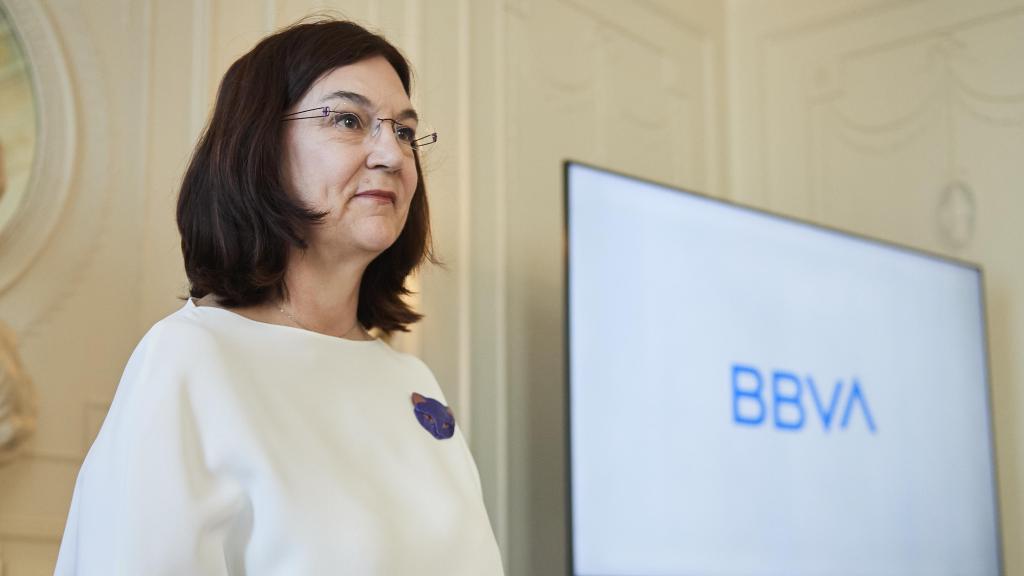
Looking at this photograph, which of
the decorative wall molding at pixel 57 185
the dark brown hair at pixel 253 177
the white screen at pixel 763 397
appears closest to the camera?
the dark brown hair at pixel 253 177

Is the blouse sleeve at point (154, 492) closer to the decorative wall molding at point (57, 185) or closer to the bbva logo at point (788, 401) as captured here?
the decorative wall molding at point (57, 185)

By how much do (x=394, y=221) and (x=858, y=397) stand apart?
2244 millimetres

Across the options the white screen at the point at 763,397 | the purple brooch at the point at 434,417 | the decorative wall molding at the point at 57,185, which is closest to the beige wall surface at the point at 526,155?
the decorative wall molding at the point at 57,185

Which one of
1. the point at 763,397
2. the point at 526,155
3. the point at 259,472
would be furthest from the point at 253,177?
the point at 763,397

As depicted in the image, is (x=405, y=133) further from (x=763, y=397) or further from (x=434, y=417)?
(x=763, y=397)

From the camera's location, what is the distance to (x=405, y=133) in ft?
5.93

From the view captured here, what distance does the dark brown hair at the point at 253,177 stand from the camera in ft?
5.43

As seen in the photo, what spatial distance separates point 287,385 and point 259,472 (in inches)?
6.9

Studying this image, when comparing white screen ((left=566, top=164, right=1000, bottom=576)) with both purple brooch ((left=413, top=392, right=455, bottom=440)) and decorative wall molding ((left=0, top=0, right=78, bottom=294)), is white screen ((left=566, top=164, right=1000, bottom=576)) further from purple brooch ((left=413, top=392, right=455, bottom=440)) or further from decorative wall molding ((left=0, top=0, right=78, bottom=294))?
decorative wall molding ((left=0, top=0, right=78, bottom=294))

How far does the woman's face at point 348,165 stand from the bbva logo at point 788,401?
5.74ft

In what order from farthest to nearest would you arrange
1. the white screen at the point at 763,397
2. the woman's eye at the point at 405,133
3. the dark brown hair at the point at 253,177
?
the white screen at the point at 763,397
the woman's eye at the point at 405,133
the dark brown hair at the point at 253,177

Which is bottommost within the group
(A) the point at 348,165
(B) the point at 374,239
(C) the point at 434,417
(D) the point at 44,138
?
(C) the point at 434,417

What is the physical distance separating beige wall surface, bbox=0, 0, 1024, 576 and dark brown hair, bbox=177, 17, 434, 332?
0.77 m

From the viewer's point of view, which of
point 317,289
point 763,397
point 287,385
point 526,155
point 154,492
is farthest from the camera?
point 526,155
